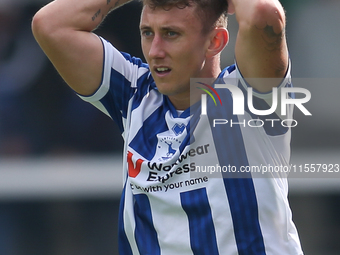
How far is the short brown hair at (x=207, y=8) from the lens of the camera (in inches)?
72.6

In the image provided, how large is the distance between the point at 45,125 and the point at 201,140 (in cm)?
288

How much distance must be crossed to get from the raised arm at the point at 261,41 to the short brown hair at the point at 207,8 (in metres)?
0.21

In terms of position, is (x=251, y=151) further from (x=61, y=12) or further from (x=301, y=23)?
(x=301, y=23)

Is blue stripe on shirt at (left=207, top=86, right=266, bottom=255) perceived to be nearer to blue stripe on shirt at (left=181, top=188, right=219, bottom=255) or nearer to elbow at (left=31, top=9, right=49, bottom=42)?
blue stripe on shirt at (left=181, top=188, right=219, bottom=255)

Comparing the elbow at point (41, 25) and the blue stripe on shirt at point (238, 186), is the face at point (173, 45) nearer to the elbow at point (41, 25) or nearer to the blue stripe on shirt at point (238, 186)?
the blue stripe on shirt at point (238, 186)

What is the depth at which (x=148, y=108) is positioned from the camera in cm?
205

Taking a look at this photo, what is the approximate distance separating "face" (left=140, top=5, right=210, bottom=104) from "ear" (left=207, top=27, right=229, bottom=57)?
0.12 ft

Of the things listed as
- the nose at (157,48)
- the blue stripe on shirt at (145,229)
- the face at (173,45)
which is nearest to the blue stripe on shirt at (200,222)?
the blue stripe on shirt at (145,229)

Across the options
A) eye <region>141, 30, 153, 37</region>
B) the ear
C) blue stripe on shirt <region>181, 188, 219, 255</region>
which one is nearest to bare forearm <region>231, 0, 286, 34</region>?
the ear

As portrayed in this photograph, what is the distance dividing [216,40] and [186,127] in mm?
377

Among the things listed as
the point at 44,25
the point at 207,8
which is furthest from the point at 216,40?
the point at 44,25

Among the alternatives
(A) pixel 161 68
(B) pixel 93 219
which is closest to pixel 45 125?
(B) pixel 93 219

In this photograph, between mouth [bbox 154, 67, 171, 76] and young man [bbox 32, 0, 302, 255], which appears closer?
young man [bbox 32, 0, 302, 255]

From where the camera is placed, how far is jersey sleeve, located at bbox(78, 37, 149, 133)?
205 centimetres
